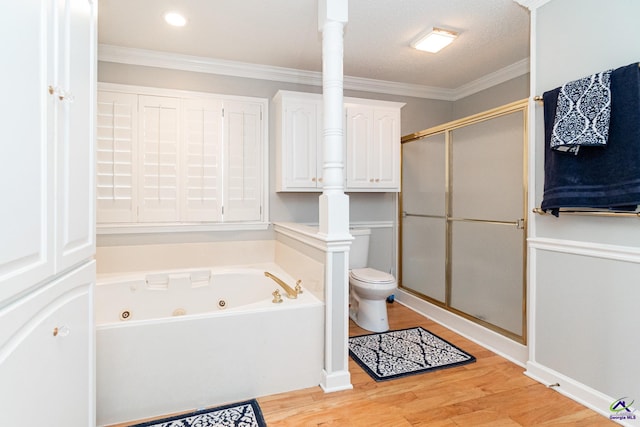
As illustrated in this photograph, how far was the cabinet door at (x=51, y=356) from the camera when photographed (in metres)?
0.82

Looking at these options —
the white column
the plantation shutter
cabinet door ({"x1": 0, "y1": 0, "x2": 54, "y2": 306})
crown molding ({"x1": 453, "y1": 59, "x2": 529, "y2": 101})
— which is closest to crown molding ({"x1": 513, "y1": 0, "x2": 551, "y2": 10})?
crown molding ({"x1": 453, "y1": 59, "x2": 529, "y2": 101})

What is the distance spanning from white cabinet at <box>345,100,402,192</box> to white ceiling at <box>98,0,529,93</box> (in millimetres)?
415

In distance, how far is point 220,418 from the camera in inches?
67.2

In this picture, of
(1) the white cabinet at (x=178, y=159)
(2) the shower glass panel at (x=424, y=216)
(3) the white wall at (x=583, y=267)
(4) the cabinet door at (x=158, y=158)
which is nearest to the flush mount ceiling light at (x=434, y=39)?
(3) the white wall at (x=583, y=267)

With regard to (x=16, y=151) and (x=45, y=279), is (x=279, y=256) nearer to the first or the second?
(x=45, y=279)

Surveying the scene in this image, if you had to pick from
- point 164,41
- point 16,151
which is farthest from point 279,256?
point 16,151

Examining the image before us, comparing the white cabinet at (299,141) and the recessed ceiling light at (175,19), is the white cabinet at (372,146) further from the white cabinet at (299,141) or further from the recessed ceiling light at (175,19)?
the recessed ceiling light at (175,19)

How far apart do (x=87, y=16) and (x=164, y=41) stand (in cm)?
159

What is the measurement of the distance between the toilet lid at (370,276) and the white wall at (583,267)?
105 centimetres

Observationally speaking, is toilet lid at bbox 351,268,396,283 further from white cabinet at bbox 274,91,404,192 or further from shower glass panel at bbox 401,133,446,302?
white cabinet at bbox 274,91,404,192

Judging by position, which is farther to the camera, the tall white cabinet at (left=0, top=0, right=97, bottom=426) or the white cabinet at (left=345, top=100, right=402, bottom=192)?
the white cabinet at (left=345, top=100, right=402, bottom=192)

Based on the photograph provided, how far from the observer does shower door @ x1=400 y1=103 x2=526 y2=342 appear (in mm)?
2453

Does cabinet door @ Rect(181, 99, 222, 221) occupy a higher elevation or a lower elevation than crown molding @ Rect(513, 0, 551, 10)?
lower

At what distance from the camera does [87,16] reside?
1.26m
